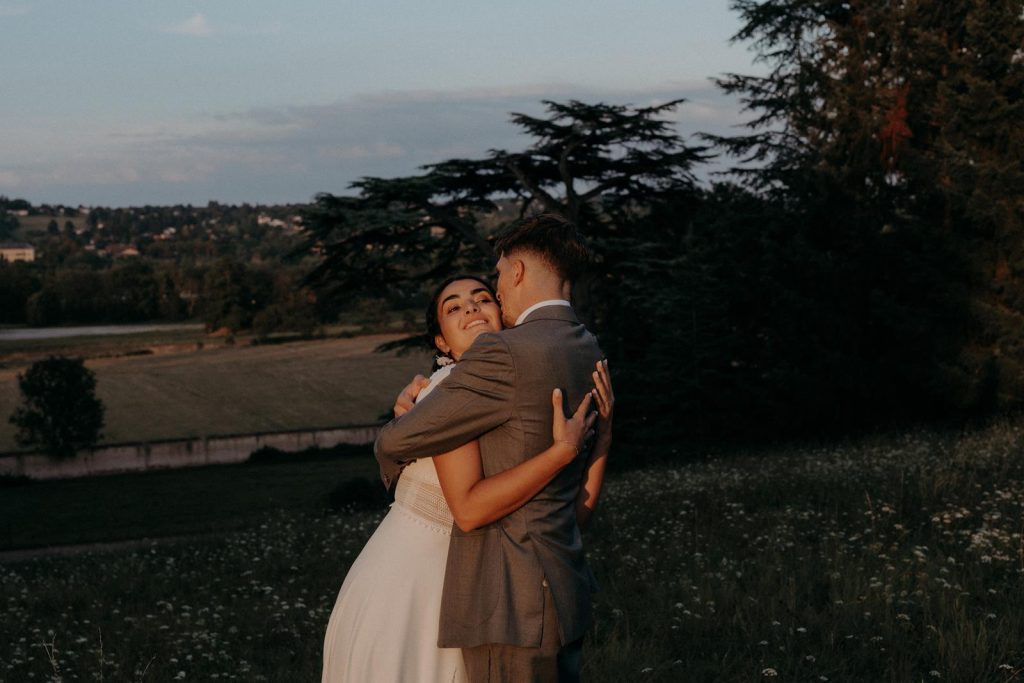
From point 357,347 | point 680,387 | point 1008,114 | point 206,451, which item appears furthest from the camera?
point 357,347

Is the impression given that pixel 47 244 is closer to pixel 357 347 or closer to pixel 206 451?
pixel 357 347

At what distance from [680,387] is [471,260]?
6.77 meters

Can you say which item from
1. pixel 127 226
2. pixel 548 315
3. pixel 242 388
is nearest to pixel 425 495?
pixel 548 315

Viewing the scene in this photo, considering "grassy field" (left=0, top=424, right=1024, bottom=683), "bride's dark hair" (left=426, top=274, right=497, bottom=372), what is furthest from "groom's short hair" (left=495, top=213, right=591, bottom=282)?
"grassy field" (left=0, top=424, right=1024, bottom=683)

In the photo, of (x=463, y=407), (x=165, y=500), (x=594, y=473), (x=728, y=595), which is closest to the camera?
(x=463, y=407)

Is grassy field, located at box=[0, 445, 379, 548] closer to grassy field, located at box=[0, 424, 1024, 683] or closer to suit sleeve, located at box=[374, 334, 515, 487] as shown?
grassy field, located at box=[0, 424, 1024, 683]

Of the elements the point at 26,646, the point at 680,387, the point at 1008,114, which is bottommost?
the point at 680,387

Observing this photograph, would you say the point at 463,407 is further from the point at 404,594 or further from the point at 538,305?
the point at 404,594

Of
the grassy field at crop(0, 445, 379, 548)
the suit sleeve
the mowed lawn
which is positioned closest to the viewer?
the suit sleeve

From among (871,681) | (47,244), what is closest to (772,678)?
(871,681)

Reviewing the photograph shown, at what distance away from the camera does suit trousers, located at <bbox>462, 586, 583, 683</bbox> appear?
9.90 feet

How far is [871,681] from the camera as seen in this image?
194 inches

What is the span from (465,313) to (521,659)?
1180 millimetres

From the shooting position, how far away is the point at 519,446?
302 centimetres
